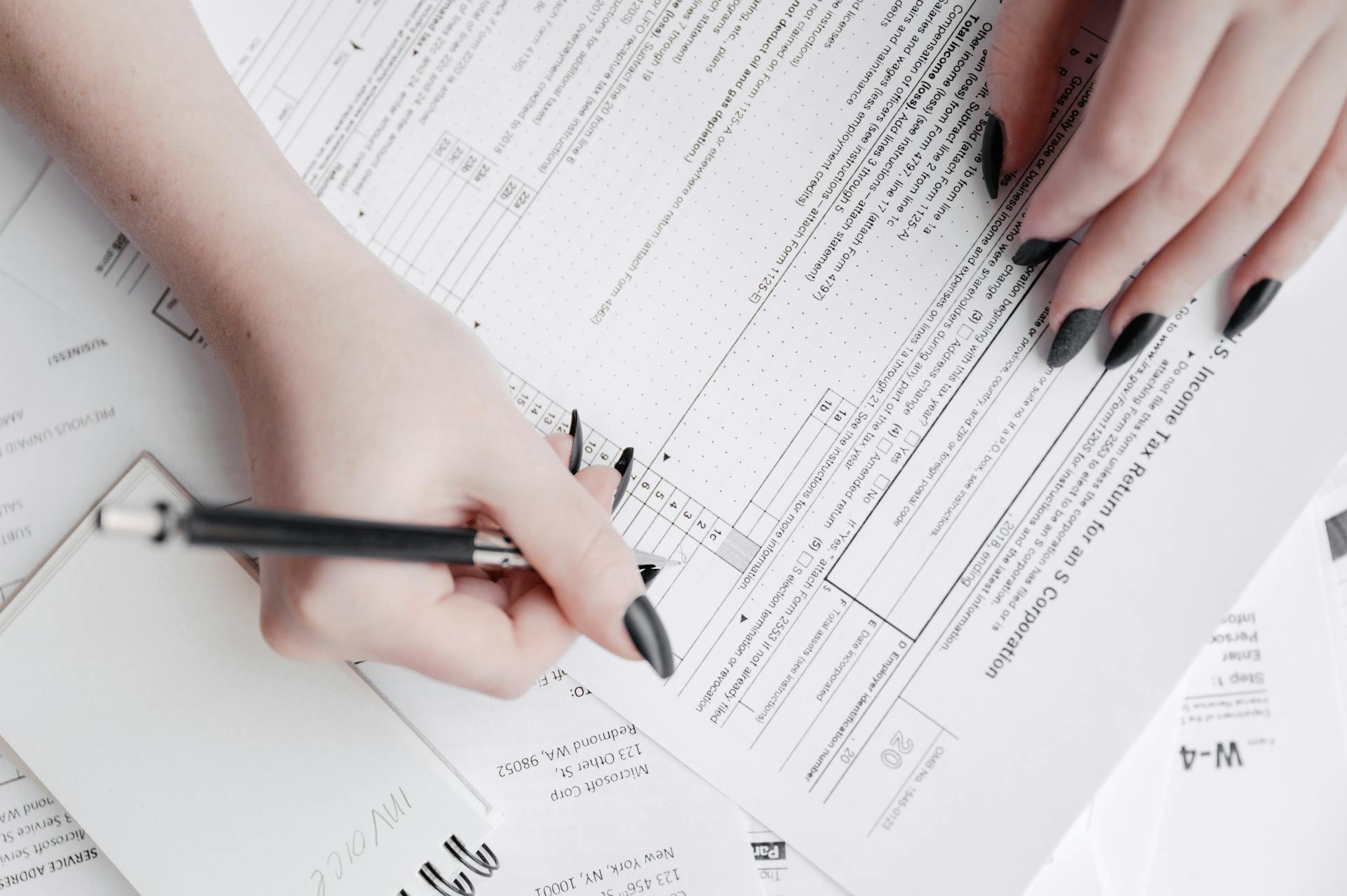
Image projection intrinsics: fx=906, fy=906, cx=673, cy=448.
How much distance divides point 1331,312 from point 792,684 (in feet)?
1.21

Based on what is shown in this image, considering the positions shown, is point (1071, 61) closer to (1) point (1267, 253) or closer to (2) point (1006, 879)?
(1) point (1267, 253)

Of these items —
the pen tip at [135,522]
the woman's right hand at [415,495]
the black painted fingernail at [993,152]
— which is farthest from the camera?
the black painted fingernail at [993,152]

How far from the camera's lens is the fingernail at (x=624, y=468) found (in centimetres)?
54

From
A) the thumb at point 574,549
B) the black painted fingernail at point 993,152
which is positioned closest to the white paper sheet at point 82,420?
the thumb at point 574,549

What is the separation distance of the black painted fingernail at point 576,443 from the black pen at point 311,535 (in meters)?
0.10

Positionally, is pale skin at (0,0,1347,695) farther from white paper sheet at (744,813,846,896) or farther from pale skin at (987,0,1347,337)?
white paper sheet at (744,813,846,896)

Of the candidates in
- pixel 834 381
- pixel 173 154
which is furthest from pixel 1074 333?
pixel 173 154

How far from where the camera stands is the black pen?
0.30 meters

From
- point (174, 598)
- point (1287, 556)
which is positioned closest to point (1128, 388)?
point (1287, 556)

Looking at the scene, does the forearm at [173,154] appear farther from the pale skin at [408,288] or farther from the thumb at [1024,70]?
the thumb at [1024,70]

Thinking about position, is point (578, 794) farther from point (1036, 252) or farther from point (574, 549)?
point (1036, 252)

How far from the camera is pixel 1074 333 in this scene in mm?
505

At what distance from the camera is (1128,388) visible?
52cm

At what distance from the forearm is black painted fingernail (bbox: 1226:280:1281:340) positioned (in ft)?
1.59
